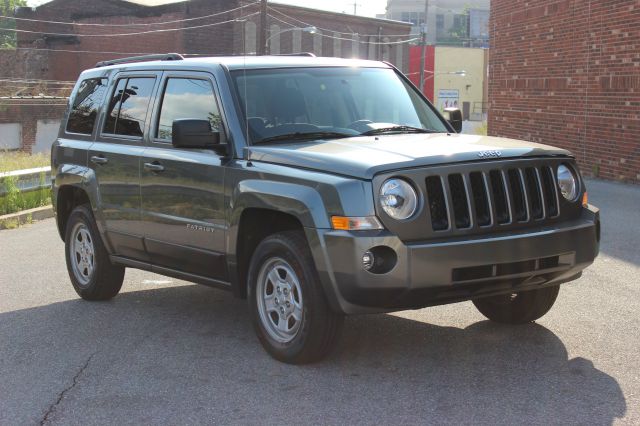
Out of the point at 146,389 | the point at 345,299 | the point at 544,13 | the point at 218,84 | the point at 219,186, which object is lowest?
the point at 146,389

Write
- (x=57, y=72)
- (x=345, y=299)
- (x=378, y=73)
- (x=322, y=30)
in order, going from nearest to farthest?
1. (x=345, y=299)
2. (x=378, y=73)
3. (x=57, y=72)
4. (x=322, y=30)

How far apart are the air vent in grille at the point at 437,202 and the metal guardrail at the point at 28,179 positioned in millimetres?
11599

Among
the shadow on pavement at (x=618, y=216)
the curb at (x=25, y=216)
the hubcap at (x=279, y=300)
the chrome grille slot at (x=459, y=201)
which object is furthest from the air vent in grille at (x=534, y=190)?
the curb at (x=25, y=216)

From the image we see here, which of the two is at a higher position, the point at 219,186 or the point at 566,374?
the point at 219,186

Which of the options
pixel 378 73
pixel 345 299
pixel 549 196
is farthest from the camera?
pixel 378 73

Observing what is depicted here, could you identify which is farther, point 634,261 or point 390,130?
point 634,261

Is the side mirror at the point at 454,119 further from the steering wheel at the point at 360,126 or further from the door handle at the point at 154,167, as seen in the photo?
the door handle at the point at 154,167

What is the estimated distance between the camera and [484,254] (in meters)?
5.77

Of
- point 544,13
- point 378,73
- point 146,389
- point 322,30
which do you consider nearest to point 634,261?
point 378,73

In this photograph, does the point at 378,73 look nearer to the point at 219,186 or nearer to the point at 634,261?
the point at 219,186

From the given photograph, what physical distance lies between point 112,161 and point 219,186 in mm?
1633

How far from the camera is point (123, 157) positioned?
7.86 metres

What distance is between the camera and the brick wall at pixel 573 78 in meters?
19.0

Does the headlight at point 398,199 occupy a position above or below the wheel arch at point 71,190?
A: above
